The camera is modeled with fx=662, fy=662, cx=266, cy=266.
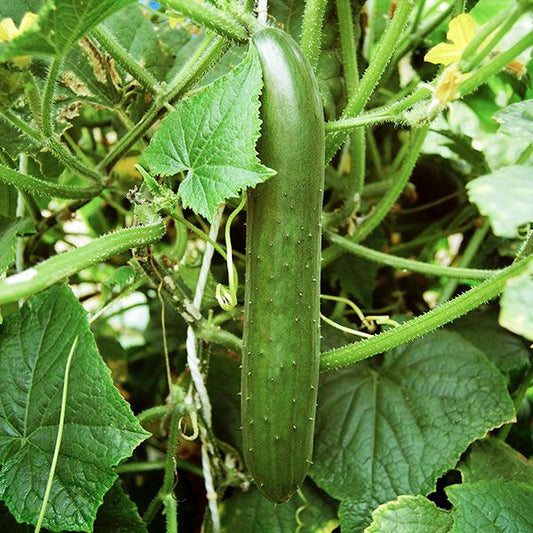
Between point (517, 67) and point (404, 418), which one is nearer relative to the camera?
point (404, 418)

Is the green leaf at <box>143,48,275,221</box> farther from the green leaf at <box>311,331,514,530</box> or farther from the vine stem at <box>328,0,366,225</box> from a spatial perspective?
the green leaf at <box>311,331,514,530</box>

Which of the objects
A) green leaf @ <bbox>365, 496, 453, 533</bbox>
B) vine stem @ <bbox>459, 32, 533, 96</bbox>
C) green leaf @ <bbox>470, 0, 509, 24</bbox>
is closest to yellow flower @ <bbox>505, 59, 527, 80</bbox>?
green leaf @ <bbox>470, 0, 509, 24</bbox>

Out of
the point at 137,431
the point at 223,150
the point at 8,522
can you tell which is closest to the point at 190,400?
the point at 137,431

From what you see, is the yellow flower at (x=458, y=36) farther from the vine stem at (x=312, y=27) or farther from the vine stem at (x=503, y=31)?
the vine stem at (x=312, y=27)

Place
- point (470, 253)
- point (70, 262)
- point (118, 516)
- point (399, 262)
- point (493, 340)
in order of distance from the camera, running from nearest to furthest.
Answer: point (70, 262) → point (118, 516) → point (399, 262) → point (493, 340) → point (470, 253)

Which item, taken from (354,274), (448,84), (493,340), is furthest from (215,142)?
(493,340)

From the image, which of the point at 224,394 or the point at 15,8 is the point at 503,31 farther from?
the point at 224,394
